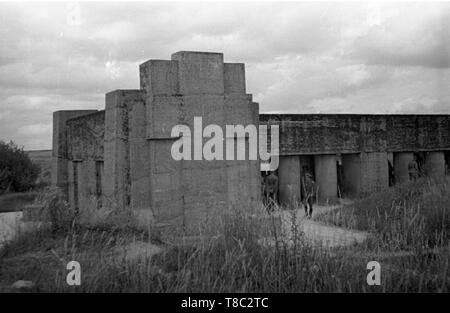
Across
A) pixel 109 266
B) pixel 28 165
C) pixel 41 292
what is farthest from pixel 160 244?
pixel 28 165

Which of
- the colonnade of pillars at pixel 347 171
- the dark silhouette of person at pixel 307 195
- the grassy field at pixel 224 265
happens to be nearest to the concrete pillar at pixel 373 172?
the colonnade of pillars at pixel 347 171

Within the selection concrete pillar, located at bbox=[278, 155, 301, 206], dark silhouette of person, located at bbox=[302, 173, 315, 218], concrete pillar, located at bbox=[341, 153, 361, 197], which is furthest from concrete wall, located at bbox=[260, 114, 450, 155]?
dark silhouette of person, located at bbox=[302, 173, 315, 218]

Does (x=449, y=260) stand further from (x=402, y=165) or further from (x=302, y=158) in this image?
(x=402, y=165)

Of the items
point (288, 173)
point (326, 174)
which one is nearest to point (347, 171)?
point (326, 174)

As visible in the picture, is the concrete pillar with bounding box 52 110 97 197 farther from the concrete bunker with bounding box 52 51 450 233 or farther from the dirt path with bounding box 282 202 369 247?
the dirt path with bounding box 282 202 369 247

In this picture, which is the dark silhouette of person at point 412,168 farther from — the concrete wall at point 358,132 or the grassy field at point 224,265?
the grassy field at point 224,265

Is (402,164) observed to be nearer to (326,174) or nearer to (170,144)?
(326,174)

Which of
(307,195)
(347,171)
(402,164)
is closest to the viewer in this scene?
(307,195)

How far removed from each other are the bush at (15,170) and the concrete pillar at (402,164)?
13770 mm

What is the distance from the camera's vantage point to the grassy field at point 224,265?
437cm

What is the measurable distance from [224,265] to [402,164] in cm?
1264

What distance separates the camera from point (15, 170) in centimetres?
2083

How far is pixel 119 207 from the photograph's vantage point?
24.4 ft
